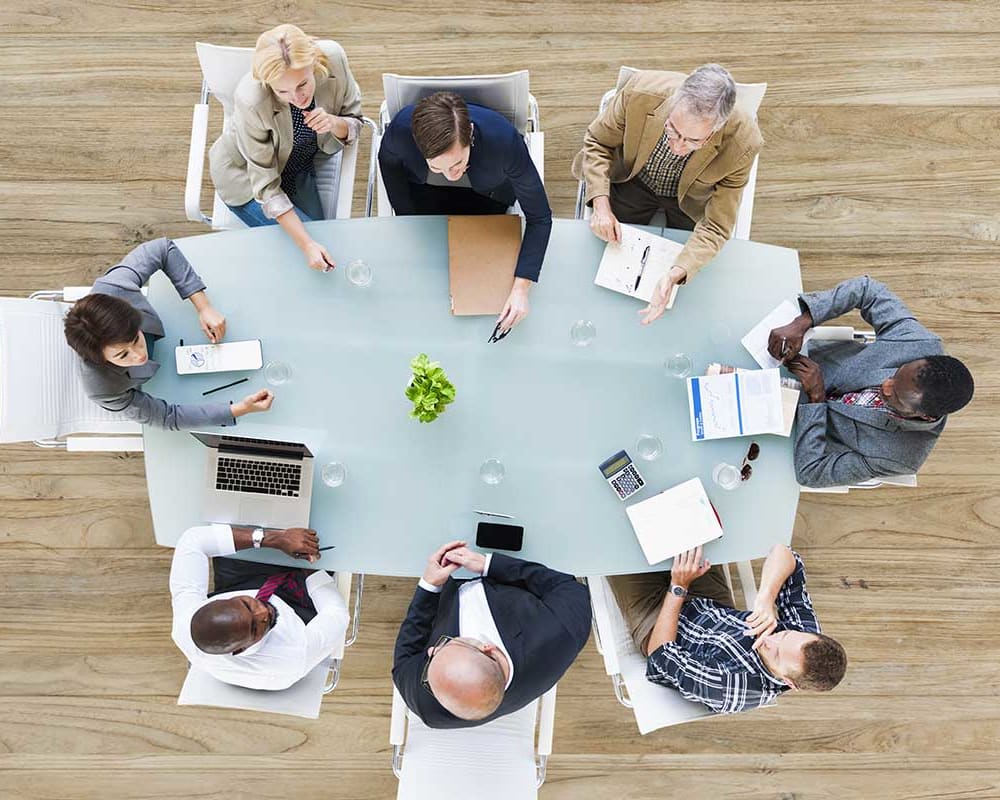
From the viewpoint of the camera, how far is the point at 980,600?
303 centimetres

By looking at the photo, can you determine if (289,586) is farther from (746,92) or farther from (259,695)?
(746,92)

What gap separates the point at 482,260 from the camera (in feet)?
7.25

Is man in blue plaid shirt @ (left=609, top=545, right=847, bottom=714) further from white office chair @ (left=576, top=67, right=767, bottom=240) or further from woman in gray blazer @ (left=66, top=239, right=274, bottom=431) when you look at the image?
woman in gray blazer @ (left=66, top=239, right=274, bottom=431)

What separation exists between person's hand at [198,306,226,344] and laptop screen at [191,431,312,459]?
0.98 ft

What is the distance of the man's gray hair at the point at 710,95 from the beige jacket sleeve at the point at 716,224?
28 cm

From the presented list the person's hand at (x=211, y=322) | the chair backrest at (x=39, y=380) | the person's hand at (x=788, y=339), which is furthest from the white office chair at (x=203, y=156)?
the person's hand at (x=788, y=339)

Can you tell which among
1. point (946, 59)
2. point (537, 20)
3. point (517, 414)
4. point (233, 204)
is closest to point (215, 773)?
point (517, 414)

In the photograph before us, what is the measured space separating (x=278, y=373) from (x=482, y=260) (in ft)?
2.31

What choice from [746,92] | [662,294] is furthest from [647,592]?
[746,92]

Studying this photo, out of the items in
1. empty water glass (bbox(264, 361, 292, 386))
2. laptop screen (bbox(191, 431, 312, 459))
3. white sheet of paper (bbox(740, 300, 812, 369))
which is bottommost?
laptop screen (bbox(191, 431, 312, 459))

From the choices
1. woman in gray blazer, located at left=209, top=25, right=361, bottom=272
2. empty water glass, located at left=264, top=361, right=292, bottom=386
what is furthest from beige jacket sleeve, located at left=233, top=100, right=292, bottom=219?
empty water glass, located at left=264, top=361, right=292, bottom=386

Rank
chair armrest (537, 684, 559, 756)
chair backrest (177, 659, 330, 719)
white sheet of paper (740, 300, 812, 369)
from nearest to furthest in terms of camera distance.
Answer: chair backrest (177, 659, 330, 719) < white sheet of paper (740, 300, 812, 369) < chair armrest (537, 684, 559, 756)

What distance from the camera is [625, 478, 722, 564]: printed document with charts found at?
2.14 m

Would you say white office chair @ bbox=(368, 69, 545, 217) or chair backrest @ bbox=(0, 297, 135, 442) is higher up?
white office chair @ bbox=(368, 69, 545, 217)
